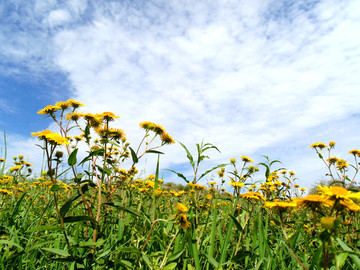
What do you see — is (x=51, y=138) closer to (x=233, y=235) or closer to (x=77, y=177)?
(x=77, y=177)

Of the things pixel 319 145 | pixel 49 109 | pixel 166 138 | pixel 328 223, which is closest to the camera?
pixel 328 223

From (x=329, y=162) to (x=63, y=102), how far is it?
4.78 meters

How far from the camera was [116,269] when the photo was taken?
1.41 metres

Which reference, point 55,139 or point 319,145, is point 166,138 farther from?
point 319,145

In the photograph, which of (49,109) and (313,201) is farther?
(49,109)

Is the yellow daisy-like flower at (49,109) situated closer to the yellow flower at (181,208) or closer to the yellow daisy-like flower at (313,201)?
the yellow flower at (181,208)

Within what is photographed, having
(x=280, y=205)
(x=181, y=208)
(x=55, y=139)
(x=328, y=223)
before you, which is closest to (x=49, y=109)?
(x=55, y=139)

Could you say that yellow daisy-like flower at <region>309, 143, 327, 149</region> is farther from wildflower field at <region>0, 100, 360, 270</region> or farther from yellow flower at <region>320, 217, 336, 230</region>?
yellow flower at <region>320, 217, 336, 230</region>

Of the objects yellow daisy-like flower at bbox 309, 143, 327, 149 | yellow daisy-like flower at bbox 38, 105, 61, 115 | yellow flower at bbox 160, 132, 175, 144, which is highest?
yellow daisy-like flower at bbox 309, 143, 327, 149

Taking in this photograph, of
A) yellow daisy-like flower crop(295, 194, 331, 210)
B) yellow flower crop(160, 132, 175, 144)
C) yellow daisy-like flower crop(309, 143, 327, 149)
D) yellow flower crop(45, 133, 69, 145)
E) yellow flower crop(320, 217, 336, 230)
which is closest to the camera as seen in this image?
yellow flower crop(320, 217, 336, 230)

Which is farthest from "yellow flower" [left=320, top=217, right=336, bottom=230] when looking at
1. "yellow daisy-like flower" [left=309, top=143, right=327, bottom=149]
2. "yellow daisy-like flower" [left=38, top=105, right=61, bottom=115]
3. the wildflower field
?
"yellow daisy-like flower" [left=309, top=143, right=327, bottom=149]

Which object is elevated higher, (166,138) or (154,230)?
(166,138)

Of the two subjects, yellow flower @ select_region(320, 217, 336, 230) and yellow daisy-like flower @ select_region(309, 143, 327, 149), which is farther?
yellow daisy-like flower @ select_region(309, 143, 327, 149)

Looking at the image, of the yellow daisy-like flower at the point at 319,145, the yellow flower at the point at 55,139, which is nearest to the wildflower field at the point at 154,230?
the yellow flower at the point at 55,139
